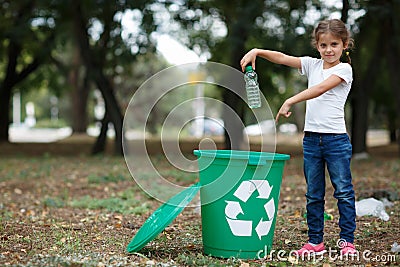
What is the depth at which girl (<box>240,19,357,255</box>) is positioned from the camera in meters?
3.61

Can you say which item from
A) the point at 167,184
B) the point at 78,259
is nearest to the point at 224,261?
the point at 78,259

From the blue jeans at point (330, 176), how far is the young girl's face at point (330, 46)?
537mm

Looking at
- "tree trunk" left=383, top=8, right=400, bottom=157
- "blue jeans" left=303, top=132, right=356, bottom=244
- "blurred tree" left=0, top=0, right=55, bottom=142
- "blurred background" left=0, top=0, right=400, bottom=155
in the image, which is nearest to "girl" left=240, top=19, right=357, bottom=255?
"blue jeans" left=303, top=132, right=356, bottom=244

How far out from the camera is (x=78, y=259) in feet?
11.3

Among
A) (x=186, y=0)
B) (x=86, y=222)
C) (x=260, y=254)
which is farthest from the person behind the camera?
(x=186, y=0)

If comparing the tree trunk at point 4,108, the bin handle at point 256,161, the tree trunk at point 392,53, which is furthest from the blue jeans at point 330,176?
the tree trunk at point 4,108

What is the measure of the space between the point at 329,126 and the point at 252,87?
59 cm

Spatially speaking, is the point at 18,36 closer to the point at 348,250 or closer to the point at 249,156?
the point at 249,156

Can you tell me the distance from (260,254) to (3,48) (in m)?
15.6

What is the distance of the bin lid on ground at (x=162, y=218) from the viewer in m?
3.48

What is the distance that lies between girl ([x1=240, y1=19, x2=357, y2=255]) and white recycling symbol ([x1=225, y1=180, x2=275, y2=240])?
0.38 m

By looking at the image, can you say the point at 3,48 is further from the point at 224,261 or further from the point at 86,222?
the point at 224,261

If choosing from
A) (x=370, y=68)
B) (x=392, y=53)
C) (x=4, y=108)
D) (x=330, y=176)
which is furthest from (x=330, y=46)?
(x=4, y=108)

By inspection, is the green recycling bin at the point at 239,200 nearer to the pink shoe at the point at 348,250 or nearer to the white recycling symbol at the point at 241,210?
the white recycling symbol at the point at 241,210
